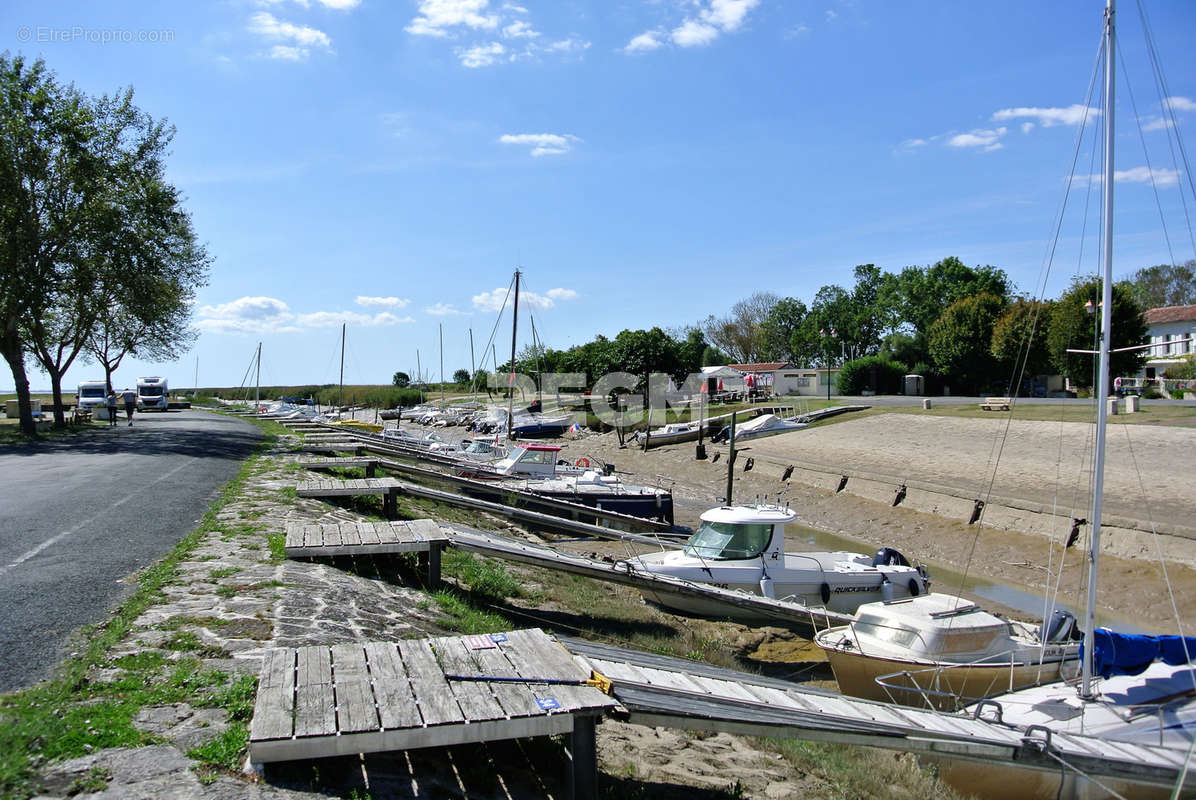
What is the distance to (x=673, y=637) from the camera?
39.8ft

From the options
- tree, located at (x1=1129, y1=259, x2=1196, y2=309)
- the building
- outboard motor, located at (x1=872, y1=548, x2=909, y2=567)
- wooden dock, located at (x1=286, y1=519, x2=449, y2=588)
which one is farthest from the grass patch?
tree, located at (x1=1129, y1=259, x2=1196, y2=309)

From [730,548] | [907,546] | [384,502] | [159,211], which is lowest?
[907,546]

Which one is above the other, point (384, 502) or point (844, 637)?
point (384, 502)

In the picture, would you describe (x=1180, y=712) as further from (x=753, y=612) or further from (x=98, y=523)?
(x=98, y=523)

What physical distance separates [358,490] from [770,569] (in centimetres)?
811

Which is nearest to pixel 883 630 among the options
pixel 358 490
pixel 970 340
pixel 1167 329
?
pixel 358 490

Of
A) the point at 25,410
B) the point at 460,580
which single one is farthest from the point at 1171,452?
the point at 25,410

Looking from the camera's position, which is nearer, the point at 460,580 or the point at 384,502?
the point at 460,580

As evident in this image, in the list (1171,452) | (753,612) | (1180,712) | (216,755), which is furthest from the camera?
(1171,452)

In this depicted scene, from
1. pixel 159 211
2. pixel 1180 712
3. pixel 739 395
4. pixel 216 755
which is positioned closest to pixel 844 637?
pixel 1180 712

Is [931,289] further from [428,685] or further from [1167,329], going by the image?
[428,685]

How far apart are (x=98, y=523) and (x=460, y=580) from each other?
559 centimetres

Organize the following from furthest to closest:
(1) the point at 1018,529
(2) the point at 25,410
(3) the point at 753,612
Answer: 1. (2) the point at 25,410
2. (1) the point at 1018,529
3. (3) the point at 753,612

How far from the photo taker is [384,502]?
1587 cm
